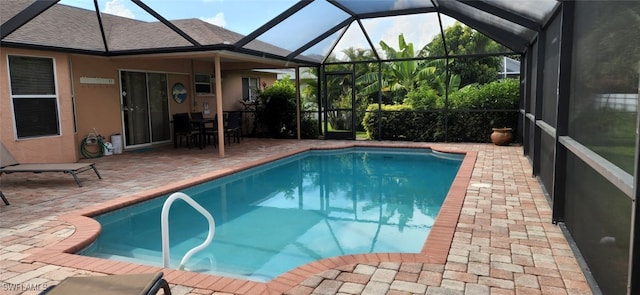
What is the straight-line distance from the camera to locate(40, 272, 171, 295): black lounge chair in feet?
7.76

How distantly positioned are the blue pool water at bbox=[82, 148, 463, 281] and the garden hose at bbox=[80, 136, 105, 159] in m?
4.32

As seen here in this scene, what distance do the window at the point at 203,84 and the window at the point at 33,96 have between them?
5.18 m

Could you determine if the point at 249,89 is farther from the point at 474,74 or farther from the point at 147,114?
the point at 474,74

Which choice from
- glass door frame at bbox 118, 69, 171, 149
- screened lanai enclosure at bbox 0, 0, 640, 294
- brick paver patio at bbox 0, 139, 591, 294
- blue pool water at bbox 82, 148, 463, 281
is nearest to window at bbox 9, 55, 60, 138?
screened lanai enclosure at bbox 0, 0, 640, 294

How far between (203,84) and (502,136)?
9426 mm

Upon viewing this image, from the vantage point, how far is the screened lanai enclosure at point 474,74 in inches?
103

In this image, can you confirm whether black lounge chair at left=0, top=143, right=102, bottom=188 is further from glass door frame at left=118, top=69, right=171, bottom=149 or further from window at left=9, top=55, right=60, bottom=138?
glass door frame at left=118, top=69, right=171, bottom=149

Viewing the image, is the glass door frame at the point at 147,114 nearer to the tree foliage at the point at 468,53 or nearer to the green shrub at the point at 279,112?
the green shrub at the point at 279,112

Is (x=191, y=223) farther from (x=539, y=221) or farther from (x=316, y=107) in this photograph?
(x=316, y=107)

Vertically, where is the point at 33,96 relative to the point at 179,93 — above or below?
below

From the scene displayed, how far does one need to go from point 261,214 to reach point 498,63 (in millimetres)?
18827

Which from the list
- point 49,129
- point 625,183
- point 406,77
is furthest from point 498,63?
point 625,183

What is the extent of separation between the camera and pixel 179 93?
1304 centimetres

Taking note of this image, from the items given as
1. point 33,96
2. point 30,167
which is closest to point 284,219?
point 30,167
